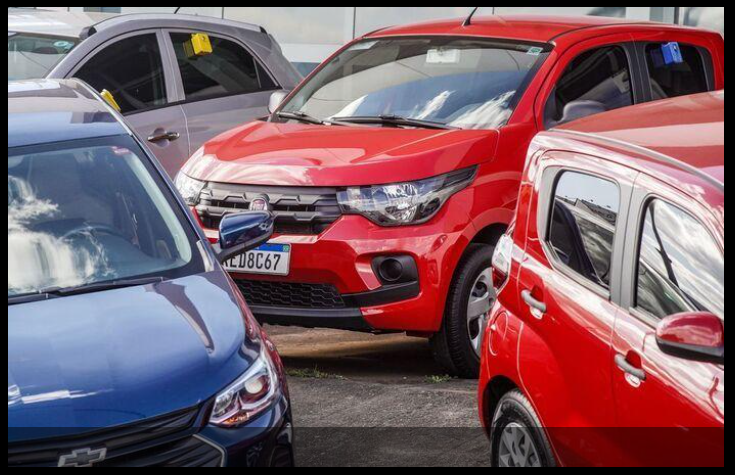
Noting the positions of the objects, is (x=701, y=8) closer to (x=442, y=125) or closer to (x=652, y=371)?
(x=442, y=125)

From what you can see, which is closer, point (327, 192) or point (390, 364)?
point (327, 192)

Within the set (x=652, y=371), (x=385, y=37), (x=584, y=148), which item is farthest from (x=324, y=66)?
(x=652, y=371)

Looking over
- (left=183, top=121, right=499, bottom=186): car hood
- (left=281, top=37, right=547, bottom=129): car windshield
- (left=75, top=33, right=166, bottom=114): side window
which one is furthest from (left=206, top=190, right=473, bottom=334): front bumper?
(left=75, top=33, right=166, bottom=114): side window

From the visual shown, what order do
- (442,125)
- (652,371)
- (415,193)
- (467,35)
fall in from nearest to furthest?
(652,371) → (415,193) → (442,125) → (467,35)

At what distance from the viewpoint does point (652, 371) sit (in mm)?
3465

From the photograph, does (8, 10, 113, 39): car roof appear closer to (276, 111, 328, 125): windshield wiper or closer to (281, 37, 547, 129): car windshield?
(276, 111, 328, 125): windshield wiper

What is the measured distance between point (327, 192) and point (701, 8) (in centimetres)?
1027

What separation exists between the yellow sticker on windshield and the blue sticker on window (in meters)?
3.35

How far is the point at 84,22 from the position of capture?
31.4 ft

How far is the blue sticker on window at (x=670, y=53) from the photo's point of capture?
800cm

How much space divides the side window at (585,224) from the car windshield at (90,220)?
133 centimetres

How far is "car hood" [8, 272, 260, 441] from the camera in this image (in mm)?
3760

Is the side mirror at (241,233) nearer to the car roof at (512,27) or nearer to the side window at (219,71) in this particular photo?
the car roof at (512,27)

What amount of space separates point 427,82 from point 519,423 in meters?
3.55
